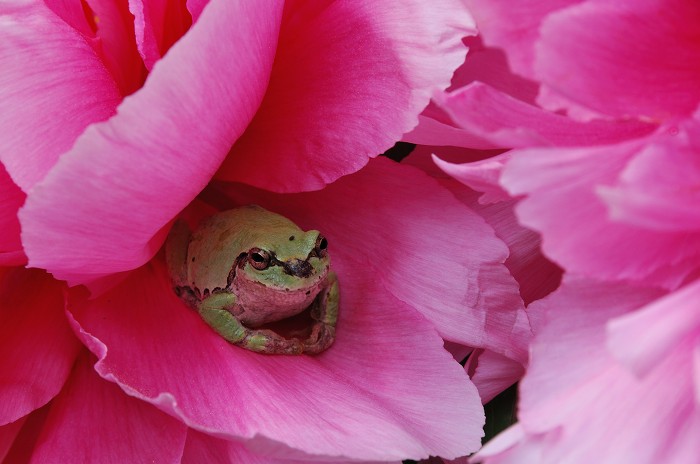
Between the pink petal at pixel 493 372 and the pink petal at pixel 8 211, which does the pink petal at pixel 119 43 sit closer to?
the pink petal at pixel 8 211

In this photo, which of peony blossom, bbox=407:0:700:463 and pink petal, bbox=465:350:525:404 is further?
pink petal, bbox=465:350:525:404

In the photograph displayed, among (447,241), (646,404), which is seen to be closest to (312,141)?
(447,241)

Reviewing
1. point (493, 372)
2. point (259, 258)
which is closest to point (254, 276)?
point (259, 258)

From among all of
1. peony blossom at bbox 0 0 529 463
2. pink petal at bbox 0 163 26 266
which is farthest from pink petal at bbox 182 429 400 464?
pink petal at bbox 0 163 26 266

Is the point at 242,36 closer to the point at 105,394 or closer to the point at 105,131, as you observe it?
the point at 105,131

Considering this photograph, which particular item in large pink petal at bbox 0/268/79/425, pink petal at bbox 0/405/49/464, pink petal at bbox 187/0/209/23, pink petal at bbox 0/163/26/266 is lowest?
pink petal at bbox 0/405/49/464

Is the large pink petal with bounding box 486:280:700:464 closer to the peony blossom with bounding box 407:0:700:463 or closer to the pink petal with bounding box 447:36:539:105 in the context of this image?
the peony blossom with bounding box 407:0:700:463
